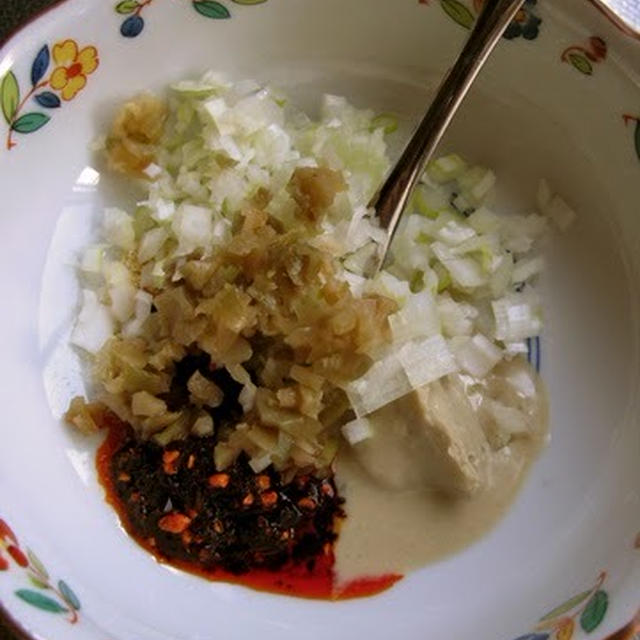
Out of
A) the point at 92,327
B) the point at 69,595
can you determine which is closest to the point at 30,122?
the point at 92,327

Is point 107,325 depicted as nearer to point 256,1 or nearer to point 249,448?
point 249,448

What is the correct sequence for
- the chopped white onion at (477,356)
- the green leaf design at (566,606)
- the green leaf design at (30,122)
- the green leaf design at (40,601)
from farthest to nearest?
the chopped white onion at (477,356)
the green leaf design at (30,122)
the green leaf design at (566,606)
the green leaf design at (40,601)

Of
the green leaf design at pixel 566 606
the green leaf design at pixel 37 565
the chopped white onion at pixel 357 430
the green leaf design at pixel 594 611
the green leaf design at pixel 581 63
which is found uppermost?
the green leaf design at pixel 581 63

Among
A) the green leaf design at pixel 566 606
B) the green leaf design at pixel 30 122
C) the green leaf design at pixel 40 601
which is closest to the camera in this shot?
the green leaf design at pixel 40 601

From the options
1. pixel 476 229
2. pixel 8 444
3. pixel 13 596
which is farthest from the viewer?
pixel 476 229

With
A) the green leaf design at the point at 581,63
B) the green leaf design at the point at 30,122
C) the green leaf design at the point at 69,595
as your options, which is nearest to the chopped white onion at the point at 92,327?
the green leaf design at the point at 30,122

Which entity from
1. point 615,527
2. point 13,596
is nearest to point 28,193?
point 13,596

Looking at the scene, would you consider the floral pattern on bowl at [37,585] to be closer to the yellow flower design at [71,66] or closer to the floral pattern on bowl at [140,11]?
the yellow flower design at [71,66]

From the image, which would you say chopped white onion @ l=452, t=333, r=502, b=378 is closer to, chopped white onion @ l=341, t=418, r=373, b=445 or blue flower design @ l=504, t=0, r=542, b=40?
chopped white onion @ l=341, t=418, r=373, b=445
